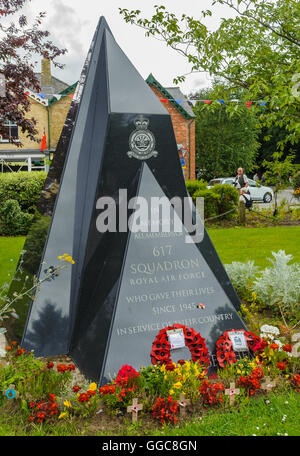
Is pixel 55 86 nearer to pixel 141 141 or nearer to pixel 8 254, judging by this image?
pixel 8 254

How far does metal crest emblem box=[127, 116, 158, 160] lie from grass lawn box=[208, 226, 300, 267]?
4.45 metres

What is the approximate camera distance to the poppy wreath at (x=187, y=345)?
399 centimetres

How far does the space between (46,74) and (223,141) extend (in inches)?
527

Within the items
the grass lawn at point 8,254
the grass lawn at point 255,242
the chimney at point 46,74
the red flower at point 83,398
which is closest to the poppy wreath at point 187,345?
the red flower at point 83,398

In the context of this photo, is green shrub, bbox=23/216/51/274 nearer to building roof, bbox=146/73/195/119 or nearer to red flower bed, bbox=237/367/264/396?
red flower bed, bbox=237/367/264/396

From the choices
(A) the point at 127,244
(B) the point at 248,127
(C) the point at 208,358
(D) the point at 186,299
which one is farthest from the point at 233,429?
(B) the point at 248,127

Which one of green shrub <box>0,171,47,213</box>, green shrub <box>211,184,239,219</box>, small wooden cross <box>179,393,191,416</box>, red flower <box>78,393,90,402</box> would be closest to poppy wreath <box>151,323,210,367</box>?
small wooden cross <box>179,393,191,416</box>

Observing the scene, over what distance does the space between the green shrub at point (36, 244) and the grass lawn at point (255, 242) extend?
4.66m

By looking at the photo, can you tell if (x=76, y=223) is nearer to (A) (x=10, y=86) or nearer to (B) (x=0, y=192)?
(A) (x=10, y=86)

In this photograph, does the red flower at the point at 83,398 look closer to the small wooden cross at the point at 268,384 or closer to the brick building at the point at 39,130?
the small wooden cross at the point at 268,384

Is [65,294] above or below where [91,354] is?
above
